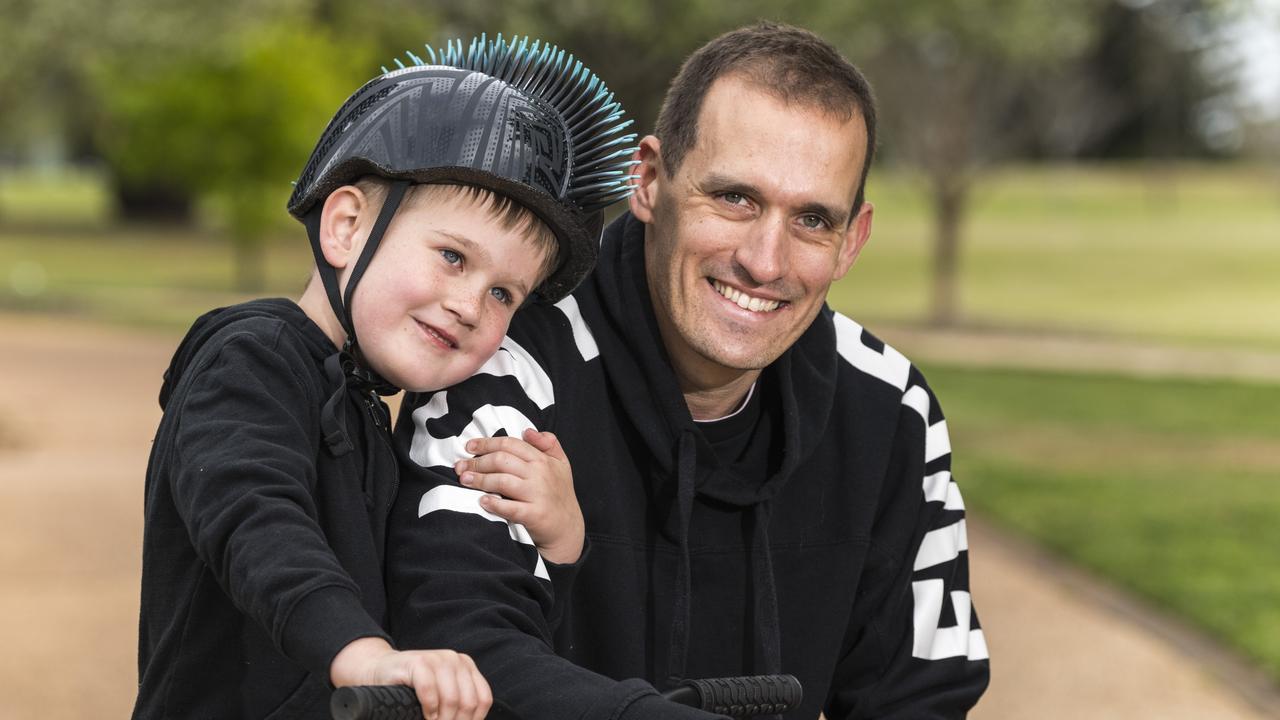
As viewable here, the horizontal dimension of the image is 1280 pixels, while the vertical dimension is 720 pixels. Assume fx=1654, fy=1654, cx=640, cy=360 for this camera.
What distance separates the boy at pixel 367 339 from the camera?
224cm

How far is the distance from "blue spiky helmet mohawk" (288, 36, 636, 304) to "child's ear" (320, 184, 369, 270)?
2 centimetres

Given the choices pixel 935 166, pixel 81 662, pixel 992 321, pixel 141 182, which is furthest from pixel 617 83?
pixel 141 182

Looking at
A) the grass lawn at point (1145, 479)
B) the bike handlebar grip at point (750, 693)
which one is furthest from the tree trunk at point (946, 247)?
the bike handlebar grip at point (750, 693)

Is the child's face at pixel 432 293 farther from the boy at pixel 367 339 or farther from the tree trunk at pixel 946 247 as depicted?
the tree trunk at pixel 946 247

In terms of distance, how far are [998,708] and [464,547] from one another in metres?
4.61

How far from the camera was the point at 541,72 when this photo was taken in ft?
8.65

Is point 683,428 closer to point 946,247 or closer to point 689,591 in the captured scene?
point 689,591

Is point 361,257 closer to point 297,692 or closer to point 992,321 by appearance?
→ point 297,692

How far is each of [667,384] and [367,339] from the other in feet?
2.09

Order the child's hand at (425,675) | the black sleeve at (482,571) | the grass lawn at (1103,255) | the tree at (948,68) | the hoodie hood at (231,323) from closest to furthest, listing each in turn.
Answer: the child's hand at (425,675) → the black sleeve at (482,571) → the hoodie hood at (231,323) → the tree at (948,68) → the grass lawn at (1103,255)

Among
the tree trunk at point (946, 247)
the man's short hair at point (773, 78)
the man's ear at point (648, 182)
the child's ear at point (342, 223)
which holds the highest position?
the tree trunk at point (946, 247)

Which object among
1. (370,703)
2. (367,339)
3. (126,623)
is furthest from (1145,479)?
(370,703)

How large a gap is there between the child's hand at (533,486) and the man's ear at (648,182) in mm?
637

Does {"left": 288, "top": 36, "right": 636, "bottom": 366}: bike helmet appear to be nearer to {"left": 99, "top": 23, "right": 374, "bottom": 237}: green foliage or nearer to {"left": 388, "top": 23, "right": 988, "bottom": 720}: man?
{"left": 388, "top": 23, "right": 988, "bottom": 720}: man
